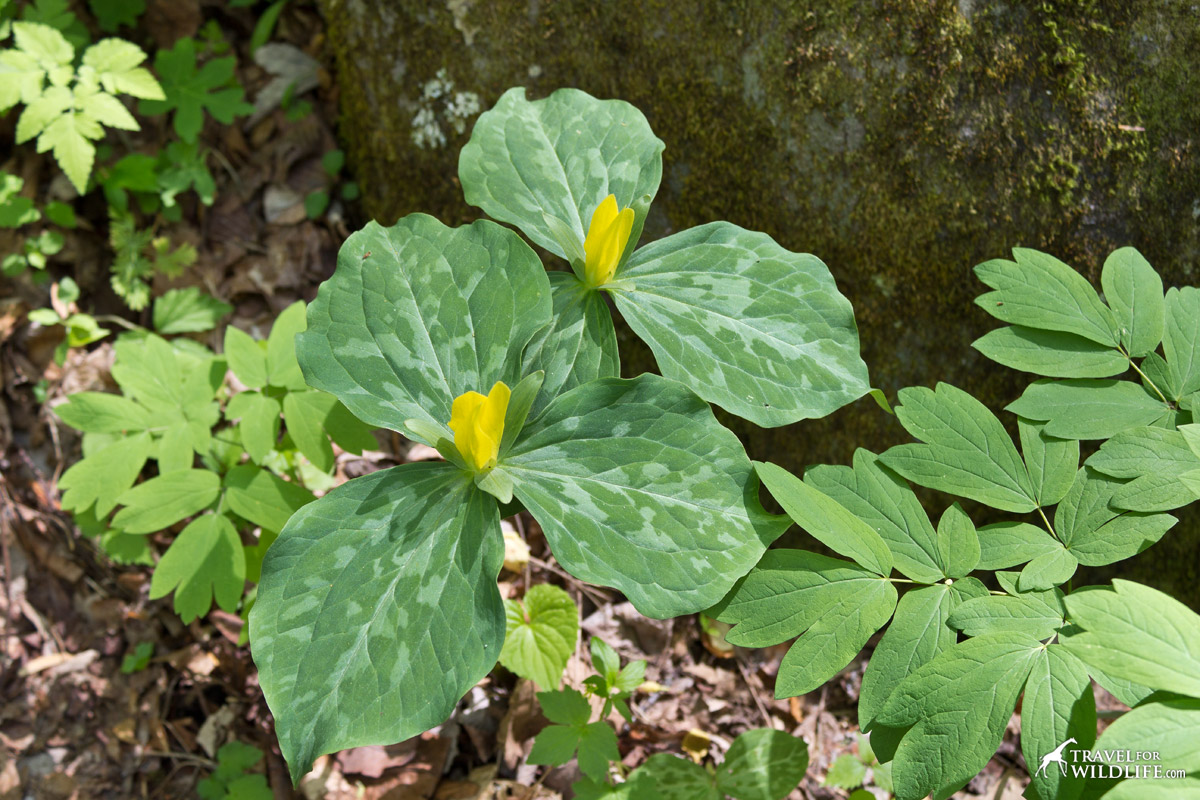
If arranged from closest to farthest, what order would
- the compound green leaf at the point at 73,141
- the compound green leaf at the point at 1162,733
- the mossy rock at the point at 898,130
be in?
the compound green leaf at the point at 1162,733 → the mossy rock at the point at 898,130 → the compound green leaf at the point at 73,141

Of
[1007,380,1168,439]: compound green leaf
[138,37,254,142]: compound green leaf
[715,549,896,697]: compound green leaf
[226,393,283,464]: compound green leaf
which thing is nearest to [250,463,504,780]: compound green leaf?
[715,549,896,697]: compound green leaf

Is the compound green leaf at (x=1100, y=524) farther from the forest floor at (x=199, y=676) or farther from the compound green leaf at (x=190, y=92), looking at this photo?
the compound green leaf at (x=190, y=92)

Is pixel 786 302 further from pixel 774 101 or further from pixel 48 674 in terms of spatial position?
pixel 48 674

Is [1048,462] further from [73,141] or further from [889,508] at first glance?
[73,141]

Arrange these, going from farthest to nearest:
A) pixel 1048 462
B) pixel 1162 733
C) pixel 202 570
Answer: pixel 202 570 → pixel 1048 462 → pixel 1162 733

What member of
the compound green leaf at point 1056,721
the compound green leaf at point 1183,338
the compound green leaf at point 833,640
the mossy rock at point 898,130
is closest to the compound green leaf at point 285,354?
the mossy rock at point 898,130

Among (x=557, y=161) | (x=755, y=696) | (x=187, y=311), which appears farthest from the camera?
(x=187, y=311)

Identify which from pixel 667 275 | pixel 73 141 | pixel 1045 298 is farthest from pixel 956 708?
pixel 73 141
